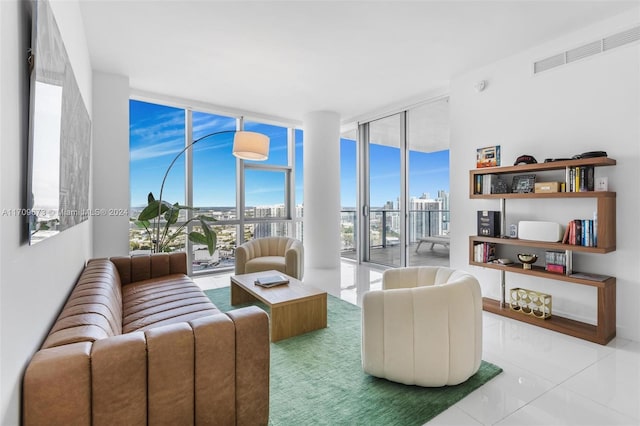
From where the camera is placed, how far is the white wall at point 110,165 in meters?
3.85

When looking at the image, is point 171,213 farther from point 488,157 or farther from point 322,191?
point 488,157

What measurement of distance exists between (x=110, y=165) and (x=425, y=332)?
4.15 m

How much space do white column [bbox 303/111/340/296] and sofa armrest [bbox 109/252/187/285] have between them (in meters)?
Answer: 2.51

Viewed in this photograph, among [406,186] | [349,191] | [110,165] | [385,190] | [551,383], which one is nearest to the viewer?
[551,383]

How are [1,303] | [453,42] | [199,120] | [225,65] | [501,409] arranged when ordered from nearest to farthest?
[1,303]
[501,409]
[453,42]
[225,65]
[199,120]

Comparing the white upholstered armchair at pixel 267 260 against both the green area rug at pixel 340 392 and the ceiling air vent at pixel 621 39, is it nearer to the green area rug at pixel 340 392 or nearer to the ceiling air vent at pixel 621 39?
the green area rug at pixel 340 392

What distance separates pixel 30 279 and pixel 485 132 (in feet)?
13.9

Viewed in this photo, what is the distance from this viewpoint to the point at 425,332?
74.2 inches

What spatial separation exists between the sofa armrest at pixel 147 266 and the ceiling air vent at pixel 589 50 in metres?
4.42

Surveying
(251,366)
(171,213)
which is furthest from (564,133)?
(171,213)

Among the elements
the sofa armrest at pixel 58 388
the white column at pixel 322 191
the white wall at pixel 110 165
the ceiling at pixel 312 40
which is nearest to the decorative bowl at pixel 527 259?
the ceiling at pixel 312 40

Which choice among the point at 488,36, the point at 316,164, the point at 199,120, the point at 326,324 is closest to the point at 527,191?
the point at 488,36

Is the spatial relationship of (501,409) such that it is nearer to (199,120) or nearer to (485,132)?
(485,132)

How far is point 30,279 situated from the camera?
3.86 ft
